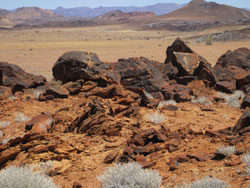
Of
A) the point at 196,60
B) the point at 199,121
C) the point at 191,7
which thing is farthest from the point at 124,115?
the point at 191,7

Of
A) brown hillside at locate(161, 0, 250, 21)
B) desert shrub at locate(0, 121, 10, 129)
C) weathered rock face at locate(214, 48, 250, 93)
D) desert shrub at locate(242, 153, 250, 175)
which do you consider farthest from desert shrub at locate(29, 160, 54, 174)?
brown hillside at locate(161, 0, 250, 21)

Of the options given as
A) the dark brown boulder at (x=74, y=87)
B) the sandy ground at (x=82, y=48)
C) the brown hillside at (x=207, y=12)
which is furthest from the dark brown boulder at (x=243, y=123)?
the brown hillside at (x=207, y=12)

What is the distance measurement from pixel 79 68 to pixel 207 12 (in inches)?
5294

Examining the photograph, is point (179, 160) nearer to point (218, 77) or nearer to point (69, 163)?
point (69, 163)

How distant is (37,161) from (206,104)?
21.6 feet

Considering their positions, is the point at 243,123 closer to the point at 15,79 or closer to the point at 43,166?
the point at 43,166

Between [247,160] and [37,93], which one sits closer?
[247,160]

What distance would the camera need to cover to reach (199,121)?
26.7 ft

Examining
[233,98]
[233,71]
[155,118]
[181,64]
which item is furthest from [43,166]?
[233,71]

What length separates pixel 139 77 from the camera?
35.6 feet

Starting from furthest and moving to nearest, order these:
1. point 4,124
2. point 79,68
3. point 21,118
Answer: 1. point 79,68
2. point 21,118
3. point 4,124

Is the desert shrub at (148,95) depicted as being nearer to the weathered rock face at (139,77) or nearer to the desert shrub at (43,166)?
the weathered rock face at (139,77)

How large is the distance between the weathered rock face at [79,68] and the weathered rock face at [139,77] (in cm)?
53

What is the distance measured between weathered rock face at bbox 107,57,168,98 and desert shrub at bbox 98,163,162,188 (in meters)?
5.92
